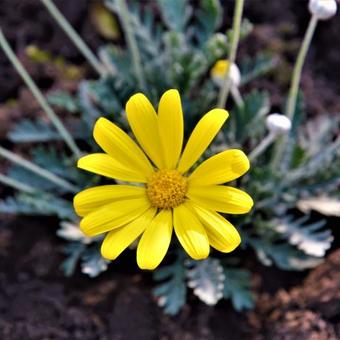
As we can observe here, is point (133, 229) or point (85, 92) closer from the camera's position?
point (133, 229)

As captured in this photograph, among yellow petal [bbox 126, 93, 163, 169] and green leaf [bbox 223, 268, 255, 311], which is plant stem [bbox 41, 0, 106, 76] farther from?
green leaf [bbox 223, 268, 255, 311]

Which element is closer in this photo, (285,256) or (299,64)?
(299,64)

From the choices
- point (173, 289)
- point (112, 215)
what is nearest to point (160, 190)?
point (112, 215)

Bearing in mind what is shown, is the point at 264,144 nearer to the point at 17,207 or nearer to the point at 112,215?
the point at 112,215

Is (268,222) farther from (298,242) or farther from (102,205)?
(102,205)

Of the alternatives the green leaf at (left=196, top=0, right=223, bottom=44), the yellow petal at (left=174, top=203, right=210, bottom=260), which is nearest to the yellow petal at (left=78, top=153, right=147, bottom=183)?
the yellow petal at (left=174, top=203, right=210, bottom=260)

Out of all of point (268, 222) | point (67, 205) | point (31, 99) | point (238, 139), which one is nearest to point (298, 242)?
point (268, 222)

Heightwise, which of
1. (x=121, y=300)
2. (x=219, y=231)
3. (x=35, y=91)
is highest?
(x=35, y=91)
